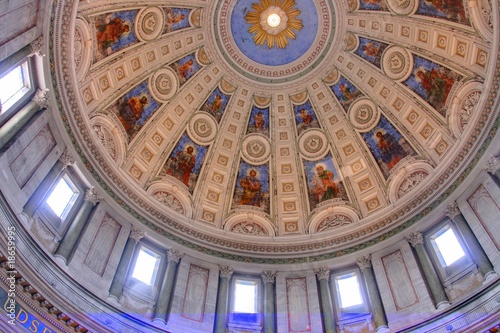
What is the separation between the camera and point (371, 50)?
102 feet

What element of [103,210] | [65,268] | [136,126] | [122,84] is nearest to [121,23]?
[122,84]

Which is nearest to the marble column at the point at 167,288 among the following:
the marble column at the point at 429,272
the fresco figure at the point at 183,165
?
the fresco figure at the point at 183,165

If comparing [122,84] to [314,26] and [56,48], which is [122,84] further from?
[314,26]

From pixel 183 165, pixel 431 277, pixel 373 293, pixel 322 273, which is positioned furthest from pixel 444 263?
pixel 183 165

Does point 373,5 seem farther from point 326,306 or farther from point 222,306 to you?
point 222,306

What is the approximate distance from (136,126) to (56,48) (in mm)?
8300

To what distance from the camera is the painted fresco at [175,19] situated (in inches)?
1164

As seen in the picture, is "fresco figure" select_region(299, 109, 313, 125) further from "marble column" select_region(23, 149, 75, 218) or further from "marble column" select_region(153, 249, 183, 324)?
"marble column" select_region(23, 149, 75, 218)

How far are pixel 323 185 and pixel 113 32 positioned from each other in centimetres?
1489

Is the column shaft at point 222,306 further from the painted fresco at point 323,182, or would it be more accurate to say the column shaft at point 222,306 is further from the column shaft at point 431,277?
the column shaft at point 431,277

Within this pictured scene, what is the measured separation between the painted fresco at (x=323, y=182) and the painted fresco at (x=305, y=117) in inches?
98.4

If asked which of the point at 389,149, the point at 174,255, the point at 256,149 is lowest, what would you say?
the point at 174,255

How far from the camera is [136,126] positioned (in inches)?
1129

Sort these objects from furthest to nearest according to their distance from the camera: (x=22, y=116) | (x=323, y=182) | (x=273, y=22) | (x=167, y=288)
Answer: (x=273, y=22)
(x=323, y=182)
(x=167, y=288)
(x=22, y=116)
